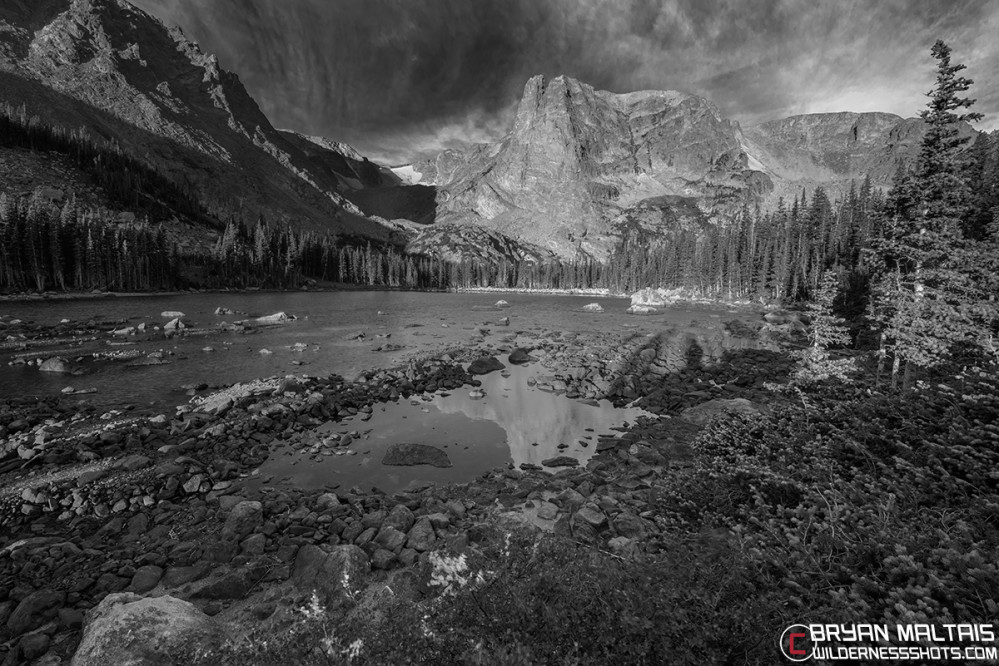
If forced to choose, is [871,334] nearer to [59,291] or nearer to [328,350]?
[328,350]

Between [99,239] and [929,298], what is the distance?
424 feet

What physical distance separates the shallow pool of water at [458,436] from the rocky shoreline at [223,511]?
0.83 m

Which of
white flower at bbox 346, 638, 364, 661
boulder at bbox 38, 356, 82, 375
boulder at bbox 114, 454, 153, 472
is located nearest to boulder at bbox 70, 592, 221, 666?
white flower at bbox 346, 638, 364, 661

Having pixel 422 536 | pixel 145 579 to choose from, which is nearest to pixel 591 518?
pixel 422 536

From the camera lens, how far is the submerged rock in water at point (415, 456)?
578 inches

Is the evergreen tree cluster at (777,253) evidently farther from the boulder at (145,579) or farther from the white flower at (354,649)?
the boulder at (145,579)

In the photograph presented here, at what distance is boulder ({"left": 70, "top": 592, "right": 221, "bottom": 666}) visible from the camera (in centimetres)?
514

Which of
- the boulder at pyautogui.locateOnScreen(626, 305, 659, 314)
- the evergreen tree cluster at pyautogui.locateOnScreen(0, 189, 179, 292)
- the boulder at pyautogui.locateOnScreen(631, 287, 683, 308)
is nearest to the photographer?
the evergreen tree cluster at pyautogui.locateOnScreen(0, 189, 179, 292)

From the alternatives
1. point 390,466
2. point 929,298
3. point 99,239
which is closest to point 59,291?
point 99,239

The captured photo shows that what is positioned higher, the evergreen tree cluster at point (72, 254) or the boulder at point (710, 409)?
the evergreen tree cluster at point (72, 254)

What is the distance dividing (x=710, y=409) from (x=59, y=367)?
38020 mm

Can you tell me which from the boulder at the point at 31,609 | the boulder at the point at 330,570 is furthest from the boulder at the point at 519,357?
the boulder at the point at 31,609

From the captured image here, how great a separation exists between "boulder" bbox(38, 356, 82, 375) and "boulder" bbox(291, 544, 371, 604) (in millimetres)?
27188

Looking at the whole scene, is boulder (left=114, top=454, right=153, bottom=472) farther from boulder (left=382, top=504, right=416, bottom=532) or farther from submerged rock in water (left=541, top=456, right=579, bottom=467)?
submerged rock in water (left=541, top=456, right=579, bottom=467)
